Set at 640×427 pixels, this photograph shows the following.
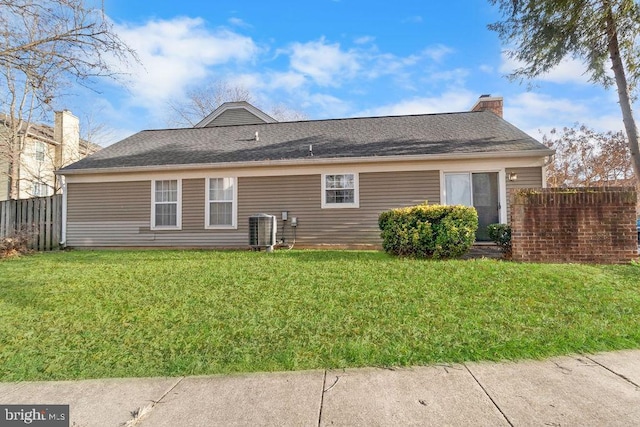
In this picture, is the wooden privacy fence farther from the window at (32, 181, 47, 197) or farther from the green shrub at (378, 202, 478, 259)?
the green shrub at (378, 202, 478, 259)

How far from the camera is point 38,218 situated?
11.3m

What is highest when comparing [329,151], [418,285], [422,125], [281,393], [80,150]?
[80,150]

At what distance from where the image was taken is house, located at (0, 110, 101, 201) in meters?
18.5

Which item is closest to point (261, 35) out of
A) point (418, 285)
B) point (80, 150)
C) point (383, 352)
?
point (418, 285)

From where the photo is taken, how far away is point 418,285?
498 centimetres

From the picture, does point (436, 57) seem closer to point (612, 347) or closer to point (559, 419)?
point (612, 347)

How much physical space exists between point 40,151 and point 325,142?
18.0m

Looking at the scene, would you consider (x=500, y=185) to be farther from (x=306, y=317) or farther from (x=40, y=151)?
(x=40, y=151)

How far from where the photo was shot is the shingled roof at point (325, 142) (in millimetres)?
10008

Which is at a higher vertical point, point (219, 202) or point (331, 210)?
point (219, 202)

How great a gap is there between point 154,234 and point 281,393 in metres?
9.76

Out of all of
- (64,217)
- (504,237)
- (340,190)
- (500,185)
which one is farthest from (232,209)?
(500,185)

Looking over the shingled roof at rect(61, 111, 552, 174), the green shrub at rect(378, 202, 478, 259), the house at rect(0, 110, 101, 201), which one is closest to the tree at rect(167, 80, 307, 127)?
the house at rect(0, 110, 101, 201)

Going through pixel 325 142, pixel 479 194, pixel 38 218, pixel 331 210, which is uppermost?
pixel 325 142
